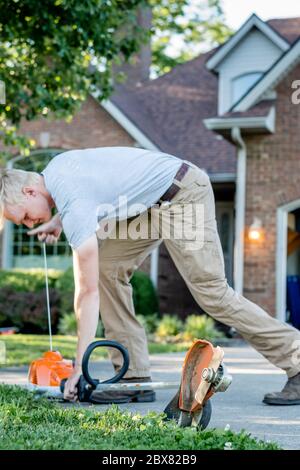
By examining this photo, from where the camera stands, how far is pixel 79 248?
171 inches

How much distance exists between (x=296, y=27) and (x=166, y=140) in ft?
13.2

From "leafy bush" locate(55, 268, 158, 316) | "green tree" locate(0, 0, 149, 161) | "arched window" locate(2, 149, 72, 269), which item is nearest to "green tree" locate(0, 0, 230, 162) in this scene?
"green tree" locate(0, 0, 149, 161)

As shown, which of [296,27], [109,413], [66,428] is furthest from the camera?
[296,27]

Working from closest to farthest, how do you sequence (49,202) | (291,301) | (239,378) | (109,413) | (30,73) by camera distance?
(109,413) → (49,202) → (239,378) → (30,73) → (291,301)

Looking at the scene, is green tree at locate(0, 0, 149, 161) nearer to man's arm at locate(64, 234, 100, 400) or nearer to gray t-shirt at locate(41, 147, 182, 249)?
gray t-shirt at locate(41, 147, 182, 249)

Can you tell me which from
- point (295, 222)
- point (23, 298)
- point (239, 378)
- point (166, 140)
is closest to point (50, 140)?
point (166, 140)

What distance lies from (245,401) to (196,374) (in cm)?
139

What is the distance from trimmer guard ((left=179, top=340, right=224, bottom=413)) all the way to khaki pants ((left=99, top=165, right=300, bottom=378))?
0.54 m

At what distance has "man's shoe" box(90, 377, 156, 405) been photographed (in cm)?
526

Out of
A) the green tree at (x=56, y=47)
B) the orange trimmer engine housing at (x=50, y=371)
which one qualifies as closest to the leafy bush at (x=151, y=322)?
the green tree at (x=56, y=47)

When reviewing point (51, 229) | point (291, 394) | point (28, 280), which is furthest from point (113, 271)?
point (28, 280)

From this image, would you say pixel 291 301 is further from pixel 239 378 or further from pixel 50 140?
pixel 239 378

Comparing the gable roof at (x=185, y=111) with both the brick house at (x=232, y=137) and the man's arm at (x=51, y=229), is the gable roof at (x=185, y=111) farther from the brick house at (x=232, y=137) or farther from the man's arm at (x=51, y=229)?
the man's arm at (x=51, y=229)

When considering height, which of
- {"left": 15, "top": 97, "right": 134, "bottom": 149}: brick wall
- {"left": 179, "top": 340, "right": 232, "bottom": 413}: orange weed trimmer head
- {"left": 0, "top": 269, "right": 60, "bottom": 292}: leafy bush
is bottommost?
{"left": 179, "top": 340, "right": 232, "bottom": 413}: orange weed trimmer head
